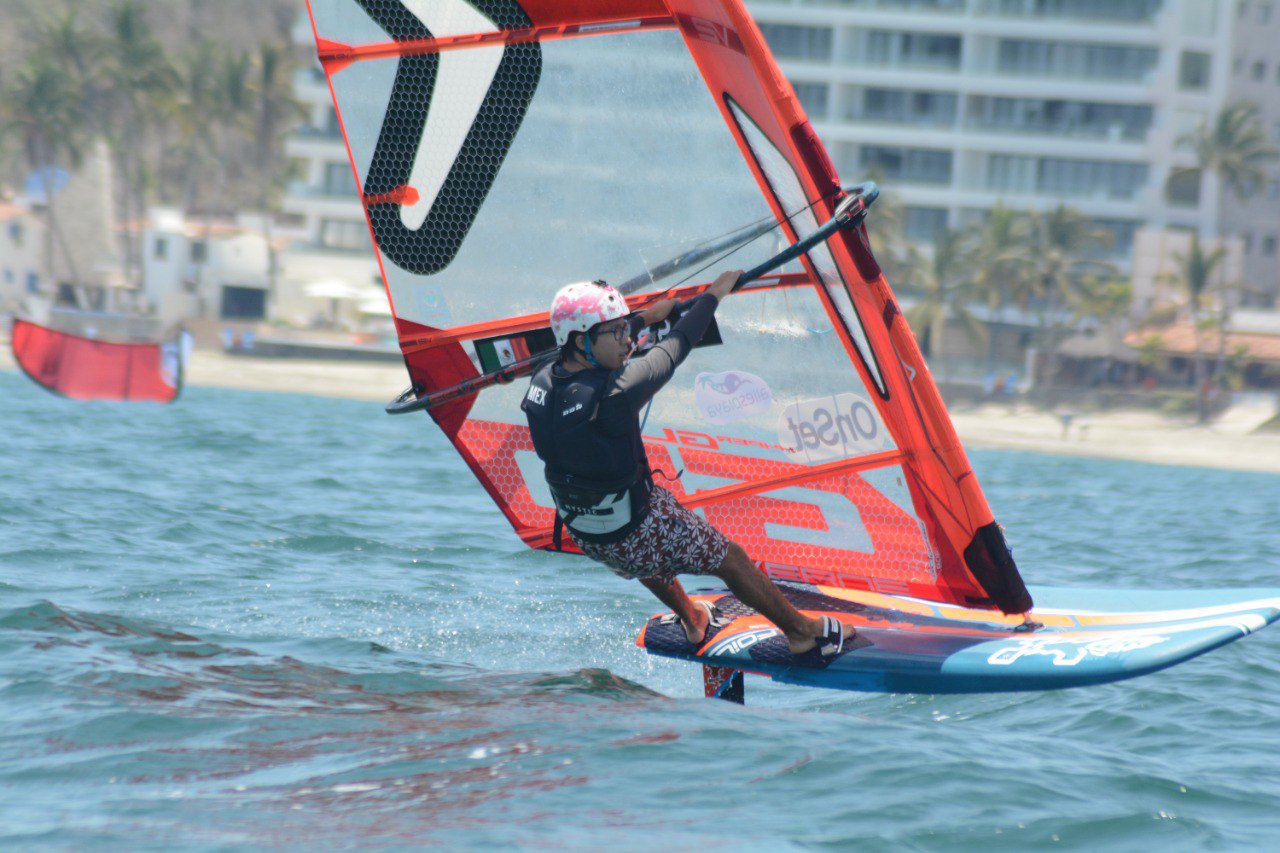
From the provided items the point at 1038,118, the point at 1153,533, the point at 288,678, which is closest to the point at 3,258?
the point at 1038,118

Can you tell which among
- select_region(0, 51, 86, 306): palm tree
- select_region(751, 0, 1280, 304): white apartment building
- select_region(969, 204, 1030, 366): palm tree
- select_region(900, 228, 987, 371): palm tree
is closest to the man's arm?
select_region(900, 228, 987, 371): palm tree

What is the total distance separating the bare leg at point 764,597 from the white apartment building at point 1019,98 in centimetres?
4363

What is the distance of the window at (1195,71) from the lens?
4756 cm

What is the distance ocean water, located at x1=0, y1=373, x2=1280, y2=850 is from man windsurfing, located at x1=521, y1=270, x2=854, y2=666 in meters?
0.44

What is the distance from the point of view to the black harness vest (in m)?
4.42

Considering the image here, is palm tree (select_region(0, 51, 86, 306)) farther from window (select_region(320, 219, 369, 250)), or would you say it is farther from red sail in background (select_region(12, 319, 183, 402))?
red sail in background (select_region(12, 319, 183, 402))

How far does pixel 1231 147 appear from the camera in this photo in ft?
149

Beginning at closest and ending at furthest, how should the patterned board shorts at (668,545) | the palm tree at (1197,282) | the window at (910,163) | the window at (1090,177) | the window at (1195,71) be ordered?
the patterned board shorts at (668,545) → the palm tree at (1197,282) → the window at (1090,177) → the window at (1195,71) → the window at (910,163)

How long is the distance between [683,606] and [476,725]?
1.11 m

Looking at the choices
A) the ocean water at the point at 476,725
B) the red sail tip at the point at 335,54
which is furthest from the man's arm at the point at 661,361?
the red sail tip at the point at 335,54

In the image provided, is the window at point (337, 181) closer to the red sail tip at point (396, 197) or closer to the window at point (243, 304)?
the window at point (243, 304)

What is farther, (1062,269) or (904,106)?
(904,106)

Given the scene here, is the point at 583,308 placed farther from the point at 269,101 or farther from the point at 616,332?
the point at 269,101

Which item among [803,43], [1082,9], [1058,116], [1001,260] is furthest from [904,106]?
[1001,260]
